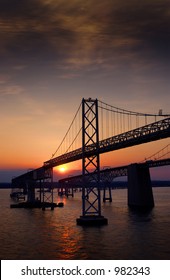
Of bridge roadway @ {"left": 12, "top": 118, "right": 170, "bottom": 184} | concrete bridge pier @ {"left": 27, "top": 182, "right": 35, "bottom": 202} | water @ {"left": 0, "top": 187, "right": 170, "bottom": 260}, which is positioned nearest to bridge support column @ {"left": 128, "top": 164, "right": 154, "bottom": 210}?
bridge roadway @ {"left": 12, "top": 118, "right": 170, "bottom": 184}

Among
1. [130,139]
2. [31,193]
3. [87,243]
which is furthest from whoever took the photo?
[31,193]

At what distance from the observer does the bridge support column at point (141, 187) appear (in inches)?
3445

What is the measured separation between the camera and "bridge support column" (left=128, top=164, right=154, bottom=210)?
87.5 m

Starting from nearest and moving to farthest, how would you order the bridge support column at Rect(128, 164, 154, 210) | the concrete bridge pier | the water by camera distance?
the water
the bridge support column at Rect(128, 164, 154, 210)
the concrete bridge pier

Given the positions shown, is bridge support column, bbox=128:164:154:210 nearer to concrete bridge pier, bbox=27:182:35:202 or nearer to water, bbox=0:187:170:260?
water, bbox=0:187:170:260

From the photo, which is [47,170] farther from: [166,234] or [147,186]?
[166,234]

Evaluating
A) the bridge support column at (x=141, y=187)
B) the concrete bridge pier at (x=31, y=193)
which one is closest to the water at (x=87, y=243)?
the bridge support column at (x=141, y=187)

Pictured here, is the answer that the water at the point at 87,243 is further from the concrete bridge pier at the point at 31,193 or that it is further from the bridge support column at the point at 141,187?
the concrete bridge pier at the point at 31,193

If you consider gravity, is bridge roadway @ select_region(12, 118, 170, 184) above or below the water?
above

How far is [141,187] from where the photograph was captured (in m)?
87.1

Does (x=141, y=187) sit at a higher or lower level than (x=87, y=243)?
higher

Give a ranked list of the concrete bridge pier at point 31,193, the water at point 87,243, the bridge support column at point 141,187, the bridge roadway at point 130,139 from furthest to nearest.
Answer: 1. the concrete bridge pier at point 31,193
2. the bridge support column at point 141,187
3. the bridge roadway at point 130,139
4. the water at point 87,243

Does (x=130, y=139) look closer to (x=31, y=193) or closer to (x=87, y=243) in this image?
(x=87, y=243)

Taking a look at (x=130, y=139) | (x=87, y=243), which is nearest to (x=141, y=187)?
(x=130, y=139)
